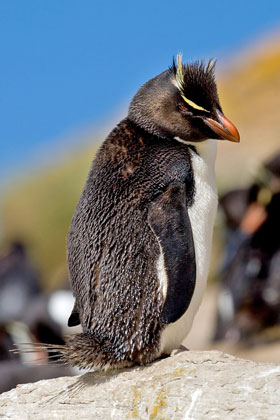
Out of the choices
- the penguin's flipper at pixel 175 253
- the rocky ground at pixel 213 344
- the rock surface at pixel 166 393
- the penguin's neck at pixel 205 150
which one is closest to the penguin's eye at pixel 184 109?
the penguin's neck at pixel 205 150

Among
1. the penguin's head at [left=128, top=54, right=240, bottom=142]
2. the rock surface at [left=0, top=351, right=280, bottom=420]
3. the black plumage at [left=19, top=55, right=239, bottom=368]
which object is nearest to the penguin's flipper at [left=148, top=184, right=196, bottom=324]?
the black plumage at [left=19, top=55, right=239, bottom=368]

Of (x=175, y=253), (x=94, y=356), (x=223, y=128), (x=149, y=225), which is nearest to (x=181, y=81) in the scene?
(x=223, y=128)

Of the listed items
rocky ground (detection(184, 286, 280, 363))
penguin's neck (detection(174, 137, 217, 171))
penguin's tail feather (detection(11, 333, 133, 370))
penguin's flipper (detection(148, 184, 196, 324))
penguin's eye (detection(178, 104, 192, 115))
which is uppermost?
penguin's eye (detection(178, 104, 192, 115))

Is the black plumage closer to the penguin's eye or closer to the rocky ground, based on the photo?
the penguin's eye

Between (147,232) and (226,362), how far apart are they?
25.2 inches

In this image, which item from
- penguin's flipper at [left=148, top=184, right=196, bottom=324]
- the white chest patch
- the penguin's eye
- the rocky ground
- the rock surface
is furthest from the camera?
the rocky ground

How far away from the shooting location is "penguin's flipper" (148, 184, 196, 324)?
142 inches

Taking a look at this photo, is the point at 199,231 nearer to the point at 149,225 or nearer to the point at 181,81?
the point at 149,225

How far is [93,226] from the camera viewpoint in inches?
147

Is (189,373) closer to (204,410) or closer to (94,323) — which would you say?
(204,410)

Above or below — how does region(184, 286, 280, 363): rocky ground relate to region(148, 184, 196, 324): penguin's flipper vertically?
below

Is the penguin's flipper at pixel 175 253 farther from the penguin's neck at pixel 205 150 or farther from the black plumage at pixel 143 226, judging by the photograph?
the penguin's neck at pixel 205 150

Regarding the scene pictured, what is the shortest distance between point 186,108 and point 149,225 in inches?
22.7

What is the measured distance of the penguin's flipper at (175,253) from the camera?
11.8ft
